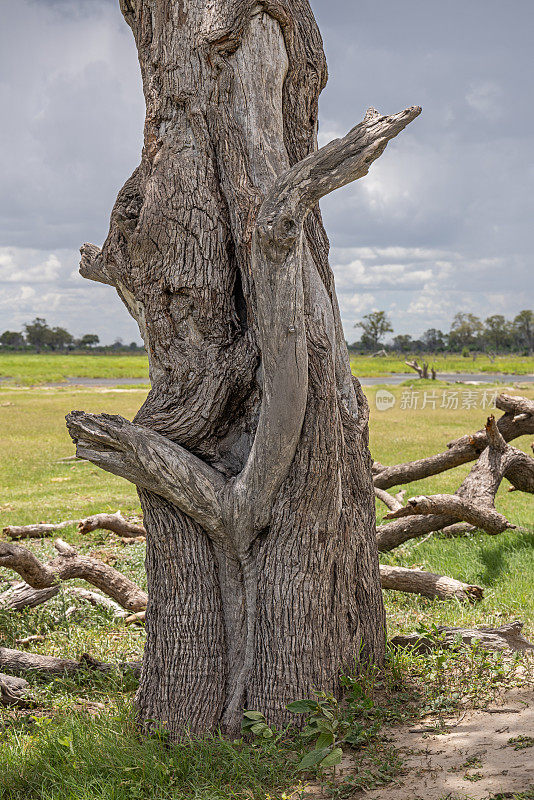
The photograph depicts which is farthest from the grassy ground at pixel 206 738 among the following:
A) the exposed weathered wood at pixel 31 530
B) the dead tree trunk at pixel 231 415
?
the dead tree trunk at pixel 231 415

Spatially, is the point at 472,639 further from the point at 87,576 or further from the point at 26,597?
the point at 26,597

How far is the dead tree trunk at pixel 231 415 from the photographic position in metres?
3.65

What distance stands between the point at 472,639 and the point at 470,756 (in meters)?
→ 1.20

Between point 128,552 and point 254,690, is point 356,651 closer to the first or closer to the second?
point 254,690

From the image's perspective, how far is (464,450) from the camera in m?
8.38

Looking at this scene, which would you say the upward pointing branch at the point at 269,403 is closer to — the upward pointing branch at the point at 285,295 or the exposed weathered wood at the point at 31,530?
the upward pointing branch at the point at 285,295

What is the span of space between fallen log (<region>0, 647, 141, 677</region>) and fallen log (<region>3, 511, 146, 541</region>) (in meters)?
2.25

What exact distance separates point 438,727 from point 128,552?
5.22 m

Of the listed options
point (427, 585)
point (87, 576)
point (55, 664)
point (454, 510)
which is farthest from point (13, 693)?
point (454, 510)

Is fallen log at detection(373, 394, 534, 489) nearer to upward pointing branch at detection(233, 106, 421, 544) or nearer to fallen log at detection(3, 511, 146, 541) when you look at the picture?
fallen log at detection(3, 511, 146, 541)

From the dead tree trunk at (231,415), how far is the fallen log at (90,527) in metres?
3.48

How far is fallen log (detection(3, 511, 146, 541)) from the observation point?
7.26 meters

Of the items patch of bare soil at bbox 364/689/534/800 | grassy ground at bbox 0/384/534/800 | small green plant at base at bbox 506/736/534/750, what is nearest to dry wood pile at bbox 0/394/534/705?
grassy ground at bbox 0/384/534/800

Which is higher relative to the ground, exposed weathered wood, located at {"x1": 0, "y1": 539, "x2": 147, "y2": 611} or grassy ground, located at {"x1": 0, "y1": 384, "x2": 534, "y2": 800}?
exposed weathered wood, located at {"x1": 0, "y1": 539, "x2": 147, "y2": 611}
